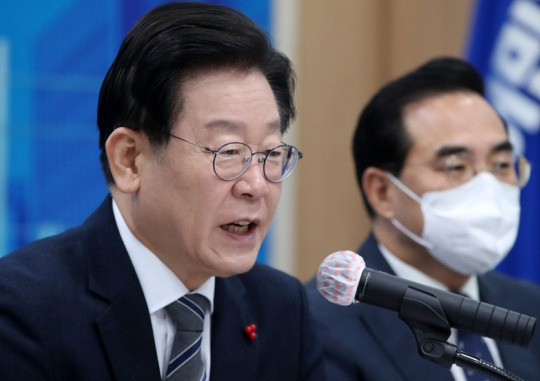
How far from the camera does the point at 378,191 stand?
2.73 m

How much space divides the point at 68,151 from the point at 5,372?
1720mm

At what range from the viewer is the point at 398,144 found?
106 inches

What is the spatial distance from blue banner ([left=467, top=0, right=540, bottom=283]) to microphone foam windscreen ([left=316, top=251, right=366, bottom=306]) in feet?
6.58

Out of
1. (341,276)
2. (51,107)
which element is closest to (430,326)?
(341,276)

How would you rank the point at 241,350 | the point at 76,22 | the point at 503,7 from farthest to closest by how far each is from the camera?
the point at 503,7 → the point at 76,22 → the point at 241,350

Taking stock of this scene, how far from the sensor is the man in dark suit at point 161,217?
174cm

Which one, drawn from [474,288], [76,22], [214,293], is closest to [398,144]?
[474,288]

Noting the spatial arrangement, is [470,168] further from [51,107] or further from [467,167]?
[51,107]

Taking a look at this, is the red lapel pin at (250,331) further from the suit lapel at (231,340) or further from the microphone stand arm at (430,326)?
the microphone stand arm at (430,326)

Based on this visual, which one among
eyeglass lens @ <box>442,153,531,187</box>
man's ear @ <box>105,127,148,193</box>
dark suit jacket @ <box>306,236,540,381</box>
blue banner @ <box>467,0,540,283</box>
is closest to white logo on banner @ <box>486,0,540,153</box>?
blue banner @ <box>467,0,540,283</box>

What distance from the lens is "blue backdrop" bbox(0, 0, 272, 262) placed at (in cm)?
321

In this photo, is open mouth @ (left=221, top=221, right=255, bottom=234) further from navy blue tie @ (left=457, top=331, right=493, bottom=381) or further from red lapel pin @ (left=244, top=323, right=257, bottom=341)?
navy blue tie @ (left=457, top=331, right=493, bottom=381)

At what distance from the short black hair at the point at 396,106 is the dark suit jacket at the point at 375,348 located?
0.28 metres

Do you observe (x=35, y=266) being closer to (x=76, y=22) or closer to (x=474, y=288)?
(x=474, y=288)
